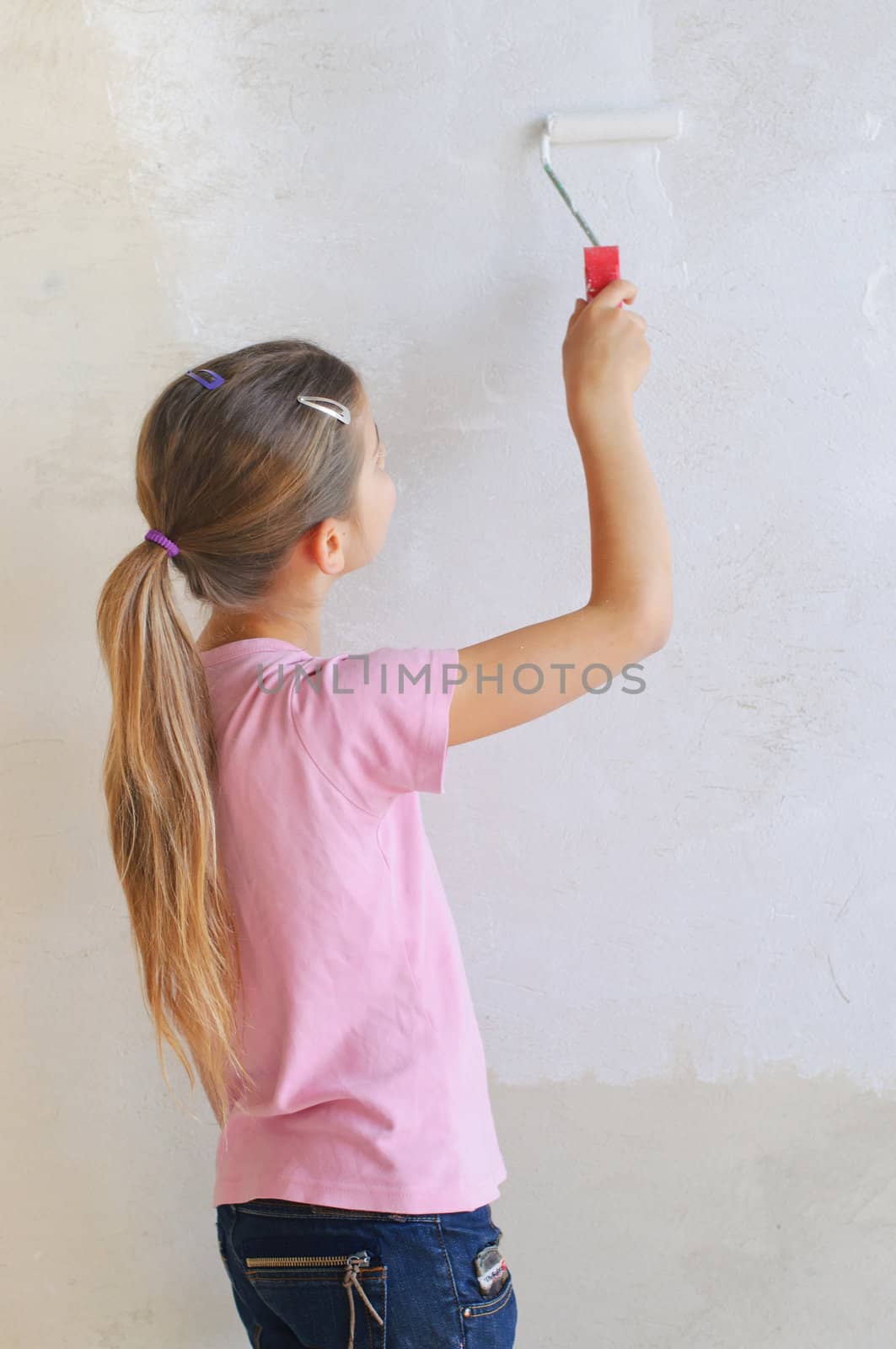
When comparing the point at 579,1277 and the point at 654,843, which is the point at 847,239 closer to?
the point at 654,843

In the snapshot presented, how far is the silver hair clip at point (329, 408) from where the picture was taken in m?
0.81

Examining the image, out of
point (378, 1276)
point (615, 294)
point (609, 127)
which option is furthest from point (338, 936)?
point (609, 127)

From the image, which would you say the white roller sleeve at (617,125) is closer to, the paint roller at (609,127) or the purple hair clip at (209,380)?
the paint roller at (609,127)

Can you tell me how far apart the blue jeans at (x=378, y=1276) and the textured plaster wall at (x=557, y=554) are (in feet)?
0.95

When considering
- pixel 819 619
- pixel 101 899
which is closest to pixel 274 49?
pixel 819 619

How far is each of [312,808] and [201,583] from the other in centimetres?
20

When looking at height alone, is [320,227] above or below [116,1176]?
above

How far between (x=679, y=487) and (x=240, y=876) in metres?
0.51

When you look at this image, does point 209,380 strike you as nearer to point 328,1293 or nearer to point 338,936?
point 338,936

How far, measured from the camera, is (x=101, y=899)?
3.68 ft

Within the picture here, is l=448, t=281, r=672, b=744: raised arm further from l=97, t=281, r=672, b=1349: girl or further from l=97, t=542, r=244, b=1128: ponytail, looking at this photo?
l=97, t=542, r=244, b=1128: ponytail

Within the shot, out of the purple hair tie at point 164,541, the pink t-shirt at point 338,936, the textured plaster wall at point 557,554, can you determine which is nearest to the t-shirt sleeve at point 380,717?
the pink t-shirt at point 338,936

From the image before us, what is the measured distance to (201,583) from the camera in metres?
0.84

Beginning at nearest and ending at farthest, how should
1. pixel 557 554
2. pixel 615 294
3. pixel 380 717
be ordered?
pixel 380 717 < pixel 615 294 < pixel 557 554
